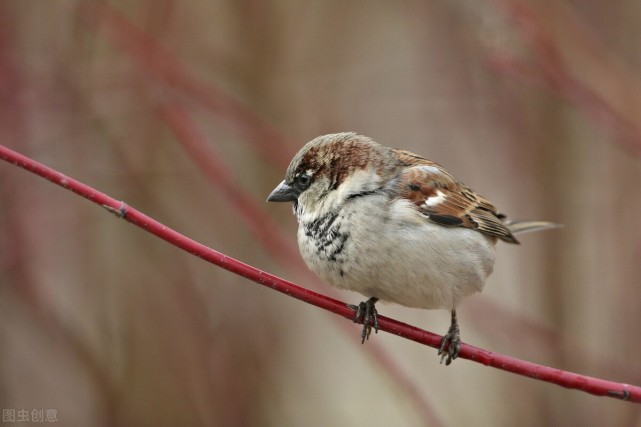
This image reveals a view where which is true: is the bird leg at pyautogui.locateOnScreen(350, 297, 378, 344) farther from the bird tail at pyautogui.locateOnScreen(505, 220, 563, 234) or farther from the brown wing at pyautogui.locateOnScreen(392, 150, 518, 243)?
the bird tail at pyautogui.locateOnScreen(505, 220, 563, 234)

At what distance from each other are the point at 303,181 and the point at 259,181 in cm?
205

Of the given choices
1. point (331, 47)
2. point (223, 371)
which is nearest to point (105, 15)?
point (331, 47)

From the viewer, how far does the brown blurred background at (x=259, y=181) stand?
4.05 meters

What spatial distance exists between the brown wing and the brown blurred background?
602 millimetres

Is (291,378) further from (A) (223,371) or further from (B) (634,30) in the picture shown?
(B) (634,30)

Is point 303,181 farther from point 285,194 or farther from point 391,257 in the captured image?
point 391,257

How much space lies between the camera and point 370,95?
551 cm

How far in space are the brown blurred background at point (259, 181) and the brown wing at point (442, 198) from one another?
23.7 inches

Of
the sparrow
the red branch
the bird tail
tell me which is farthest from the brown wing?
the red branch

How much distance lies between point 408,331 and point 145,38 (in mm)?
2248

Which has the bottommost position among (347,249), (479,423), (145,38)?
(479,423)

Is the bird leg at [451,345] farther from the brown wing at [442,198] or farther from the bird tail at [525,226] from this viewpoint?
the bird tail at [525,226]

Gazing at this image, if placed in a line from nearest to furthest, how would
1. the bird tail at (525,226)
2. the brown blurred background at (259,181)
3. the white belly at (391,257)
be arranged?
the white belly at (391,257) < the bird tail at (525,226) < the brown blurred background at (259,181)

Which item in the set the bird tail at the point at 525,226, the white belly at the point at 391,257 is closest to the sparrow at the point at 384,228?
the white belly at the point at 391,257
